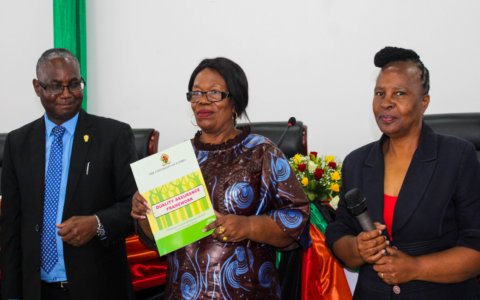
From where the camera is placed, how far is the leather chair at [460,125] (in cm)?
251

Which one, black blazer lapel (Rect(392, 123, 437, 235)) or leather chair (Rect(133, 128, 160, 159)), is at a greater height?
black blazer lapel (Rect(392, 123, 437, 235))

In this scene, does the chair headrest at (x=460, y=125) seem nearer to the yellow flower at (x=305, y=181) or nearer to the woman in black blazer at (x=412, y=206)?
the yellow flower at (x=305, y=181)

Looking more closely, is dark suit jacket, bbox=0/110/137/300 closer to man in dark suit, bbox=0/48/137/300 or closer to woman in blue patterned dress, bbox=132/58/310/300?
man in dark suit, bbox=0/48/137/300

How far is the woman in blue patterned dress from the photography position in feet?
4.39

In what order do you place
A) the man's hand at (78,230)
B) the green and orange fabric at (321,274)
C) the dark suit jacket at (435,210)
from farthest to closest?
the green and orange fabric at (321,274), the man's hand at (78,230), the dark suit jacket at (435,210)

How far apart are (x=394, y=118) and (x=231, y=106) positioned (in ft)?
1.95

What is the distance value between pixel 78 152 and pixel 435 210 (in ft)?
4.45

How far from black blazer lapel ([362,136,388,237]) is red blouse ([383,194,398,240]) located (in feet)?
0.07

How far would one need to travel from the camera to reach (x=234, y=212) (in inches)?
54.7

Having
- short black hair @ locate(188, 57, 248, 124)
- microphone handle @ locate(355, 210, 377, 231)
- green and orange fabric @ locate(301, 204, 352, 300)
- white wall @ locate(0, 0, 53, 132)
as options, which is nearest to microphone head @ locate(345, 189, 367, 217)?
microphone handle @ locate(355, 210, 377, 231)

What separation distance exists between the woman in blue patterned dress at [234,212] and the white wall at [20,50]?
326cm

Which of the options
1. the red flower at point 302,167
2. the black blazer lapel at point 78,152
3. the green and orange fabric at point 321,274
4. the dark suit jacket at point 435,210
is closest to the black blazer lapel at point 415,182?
the dark suit jacket at point 435,210

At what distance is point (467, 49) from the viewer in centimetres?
317

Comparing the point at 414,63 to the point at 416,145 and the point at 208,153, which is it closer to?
the point at 416,145
